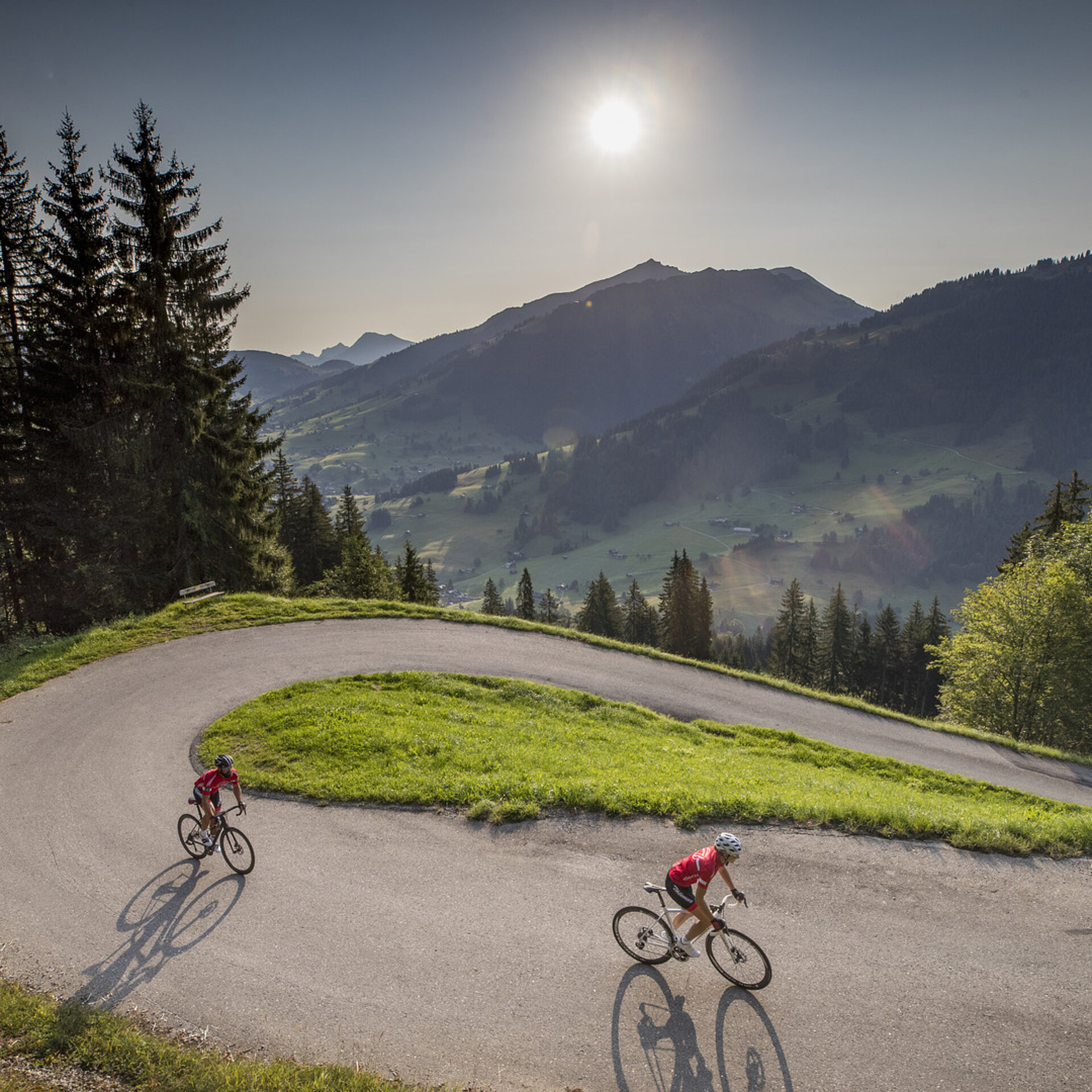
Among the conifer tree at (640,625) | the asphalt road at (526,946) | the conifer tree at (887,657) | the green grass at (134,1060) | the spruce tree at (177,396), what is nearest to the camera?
the green grass at (134,1060)

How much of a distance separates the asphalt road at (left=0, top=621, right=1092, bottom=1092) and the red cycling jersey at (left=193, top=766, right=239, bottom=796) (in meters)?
1.52

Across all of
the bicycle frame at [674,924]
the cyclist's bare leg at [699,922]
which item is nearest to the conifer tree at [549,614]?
the bicycle frame at [674,924]

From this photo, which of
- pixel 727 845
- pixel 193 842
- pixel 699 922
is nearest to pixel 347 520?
pixel 193 842

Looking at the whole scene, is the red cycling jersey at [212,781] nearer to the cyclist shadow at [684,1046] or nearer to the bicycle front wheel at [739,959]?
the cyclist shadow at [684,1046]

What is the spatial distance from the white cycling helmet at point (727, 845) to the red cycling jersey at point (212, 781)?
8648mm

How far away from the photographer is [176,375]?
27.2m

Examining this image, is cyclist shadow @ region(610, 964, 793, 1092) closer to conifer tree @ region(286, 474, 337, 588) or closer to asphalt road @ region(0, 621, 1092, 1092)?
asphalt road @ region(0, 621, 1092, 1092)

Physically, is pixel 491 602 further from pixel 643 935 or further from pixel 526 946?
pixel 643 935

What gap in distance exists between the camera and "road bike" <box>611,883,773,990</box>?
26.8 feet

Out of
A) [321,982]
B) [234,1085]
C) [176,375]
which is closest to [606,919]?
[321,982]

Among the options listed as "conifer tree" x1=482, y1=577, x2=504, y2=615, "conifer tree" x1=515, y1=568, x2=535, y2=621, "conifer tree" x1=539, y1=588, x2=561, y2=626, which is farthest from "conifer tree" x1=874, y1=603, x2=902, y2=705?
"conifer tree" x1=482, y1=577, x2=504, y2=615

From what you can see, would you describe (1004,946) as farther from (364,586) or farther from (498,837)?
(364,586)

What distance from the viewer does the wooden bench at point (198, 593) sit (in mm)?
26203

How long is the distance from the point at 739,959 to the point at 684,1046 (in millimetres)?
1400
